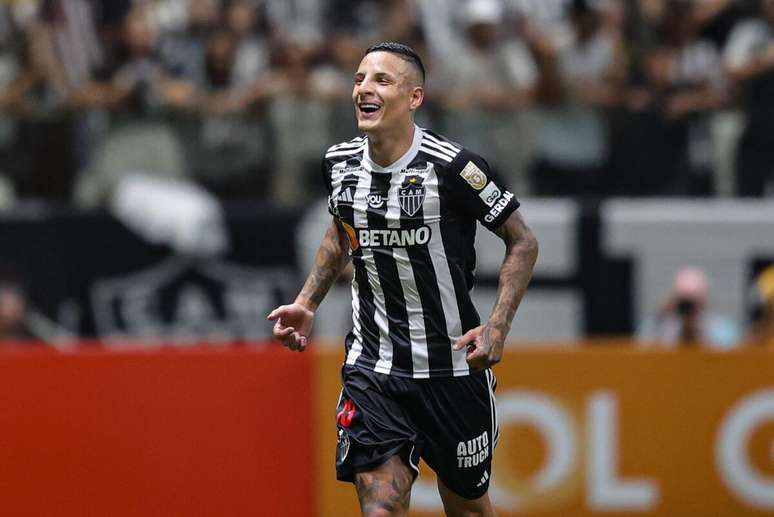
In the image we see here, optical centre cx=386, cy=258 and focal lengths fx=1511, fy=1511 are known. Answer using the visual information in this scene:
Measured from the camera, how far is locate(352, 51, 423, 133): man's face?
20.5ft

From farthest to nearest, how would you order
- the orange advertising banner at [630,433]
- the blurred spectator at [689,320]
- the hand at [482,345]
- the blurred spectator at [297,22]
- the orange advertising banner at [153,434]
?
the blurred spectator at [297,22] → the blurred spectator at [689,320] → the orange advertising banner at [630,433] → the orange advertising banner at [153,434] → the hand at [482,345]

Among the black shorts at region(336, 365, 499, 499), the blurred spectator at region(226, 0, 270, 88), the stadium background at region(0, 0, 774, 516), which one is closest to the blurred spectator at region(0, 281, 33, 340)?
the stadium background at region(0, 0, 774, 516)

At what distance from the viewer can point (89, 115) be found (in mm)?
11953

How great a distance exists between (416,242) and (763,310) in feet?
17.8

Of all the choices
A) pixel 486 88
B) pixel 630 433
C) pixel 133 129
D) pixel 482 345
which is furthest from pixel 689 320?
pixel 482 345

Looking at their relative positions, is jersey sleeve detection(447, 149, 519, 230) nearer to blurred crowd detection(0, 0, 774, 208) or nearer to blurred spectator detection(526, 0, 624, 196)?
blurred crowd detection(0, 0, 774, 208)

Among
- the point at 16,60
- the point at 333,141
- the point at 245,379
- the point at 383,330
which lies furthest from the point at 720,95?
the point at 383,330

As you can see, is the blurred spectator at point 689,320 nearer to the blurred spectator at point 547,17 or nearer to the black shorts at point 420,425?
the blurred spectator at point 547,17

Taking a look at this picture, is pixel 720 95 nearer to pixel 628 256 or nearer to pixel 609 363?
pixel 628 256

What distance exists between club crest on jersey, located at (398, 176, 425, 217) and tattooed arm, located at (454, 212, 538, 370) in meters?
0.36

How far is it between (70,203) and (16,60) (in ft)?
4.09

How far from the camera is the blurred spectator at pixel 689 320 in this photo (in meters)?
10.7

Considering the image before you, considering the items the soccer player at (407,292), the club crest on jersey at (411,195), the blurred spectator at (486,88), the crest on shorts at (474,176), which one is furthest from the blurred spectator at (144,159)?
the crest on shorts at (474,176)

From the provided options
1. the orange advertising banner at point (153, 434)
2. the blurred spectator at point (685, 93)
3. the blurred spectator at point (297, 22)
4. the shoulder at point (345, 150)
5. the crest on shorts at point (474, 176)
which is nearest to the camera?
the crest on shorts at point (474, 176)
